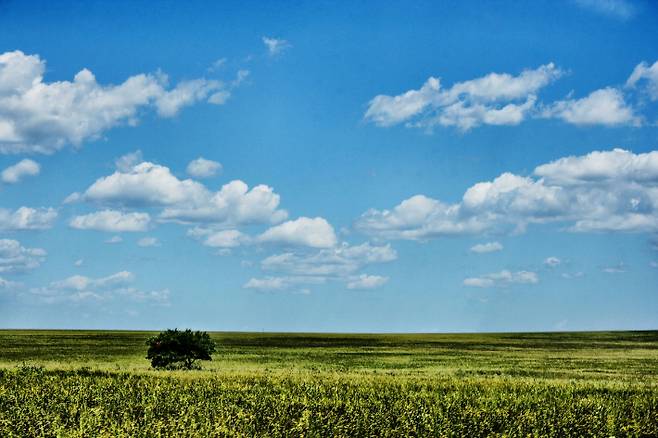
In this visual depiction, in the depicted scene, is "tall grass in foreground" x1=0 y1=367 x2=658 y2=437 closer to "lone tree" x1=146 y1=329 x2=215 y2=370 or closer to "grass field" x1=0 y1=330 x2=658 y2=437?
"grass field" x1=0 y1=330 x2=658 y2=437

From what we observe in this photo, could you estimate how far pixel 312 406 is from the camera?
25.3 metres

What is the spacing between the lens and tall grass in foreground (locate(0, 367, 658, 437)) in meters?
21.2

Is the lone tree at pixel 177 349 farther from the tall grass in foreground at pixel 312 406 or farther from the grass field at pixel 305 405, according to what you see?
the tall grass in foreground at pixel 312 406

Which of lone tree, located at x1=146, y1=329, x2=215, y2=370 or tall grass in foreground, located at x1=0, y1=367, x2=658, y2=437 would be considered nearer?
tall grass in foreground, located at x1=0, y1=367, x2=658, y2=437

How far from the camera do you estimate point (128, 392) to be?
95.1ft

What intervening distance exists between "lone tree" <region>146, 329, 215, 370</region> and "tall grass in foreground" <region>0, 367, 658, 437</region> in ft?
31.5

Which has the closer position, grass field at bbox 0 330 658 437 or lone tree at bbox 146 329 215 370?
grass field at bbox 0 330 658 437

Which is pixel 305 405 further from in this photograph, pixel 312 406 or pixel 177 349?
pixel 177 349

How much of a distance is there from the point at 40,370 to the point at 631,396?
1205 inches

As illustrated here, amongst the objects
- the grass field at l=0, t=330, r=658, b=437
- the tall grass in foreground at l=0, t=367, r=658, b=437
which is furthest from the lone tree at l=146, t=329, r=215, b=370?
the tall grass in foreground at l=0, t=367, r=658, b=437

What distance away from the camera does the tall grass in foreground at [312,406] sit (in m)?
21.2

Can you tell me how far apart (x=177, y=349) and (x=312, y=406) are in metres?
22.8

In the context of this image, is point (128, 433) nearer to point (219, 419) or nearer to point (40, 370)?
point (219, 419)

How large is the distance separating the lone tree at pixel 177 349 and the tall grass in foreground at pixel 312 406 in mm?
9614
